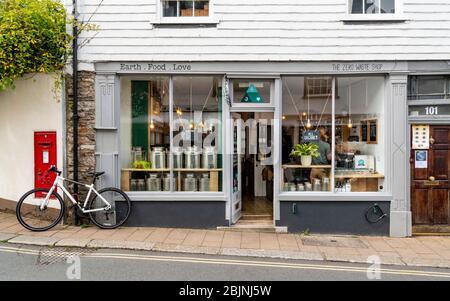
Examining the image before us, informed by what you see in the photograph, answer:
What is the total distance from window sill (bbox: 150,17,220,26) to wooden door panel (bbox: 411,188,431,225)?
5.60 metres

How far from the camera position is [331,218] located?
790 centimetres

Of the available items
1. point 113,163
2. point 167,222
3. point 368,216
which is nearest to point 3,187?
point 113,163

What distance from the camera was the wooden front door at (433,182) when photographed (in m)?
7.94

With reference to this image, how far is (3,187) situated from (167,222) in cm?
407

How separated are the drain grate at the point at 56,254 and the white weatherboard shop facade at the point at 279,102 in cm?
176

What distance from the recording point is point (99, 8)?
7914 mm

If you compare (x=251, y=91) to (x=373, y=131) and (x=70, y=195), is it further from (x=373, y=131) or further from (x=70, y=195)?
(x=70, y=195)

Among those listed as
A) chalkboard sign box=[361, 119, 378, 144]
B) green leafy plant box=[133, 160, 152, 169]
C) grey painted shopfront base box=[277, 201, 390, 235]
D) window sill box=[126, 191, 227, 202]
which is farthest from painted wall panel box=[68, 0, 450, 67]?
grey painted shopfront base box=[277, 201, 390, 235]

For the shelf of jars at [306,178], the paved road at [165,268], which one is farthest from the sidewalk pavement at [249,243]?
the shelf of jars at [306,178]

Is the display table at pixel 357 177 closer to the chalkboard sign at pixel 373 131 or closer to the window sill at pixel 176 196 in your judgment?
the chalkboard sign at pixel 373 131

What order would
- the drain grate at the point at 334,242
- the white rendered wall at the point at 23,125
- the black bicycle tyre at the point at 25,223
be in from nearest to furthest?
the drain grate at the point at 334,242, the black bicycle tyre at the point at 25,223, the white rendered wall at the point at 23,125

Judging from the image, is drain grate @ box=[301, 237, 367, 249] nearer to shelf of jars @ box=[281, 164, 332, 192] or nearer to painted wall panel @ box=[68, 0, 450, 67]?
shelf of jars @ box=[281, 164, 332, 192]

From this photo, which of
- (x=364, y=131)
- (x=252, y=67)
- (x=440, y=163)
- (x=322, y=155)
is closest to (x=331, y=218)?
(x=322, y=155)

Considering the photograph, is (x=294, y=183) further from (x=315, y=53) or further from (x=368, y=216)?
(x=315, y=53)
